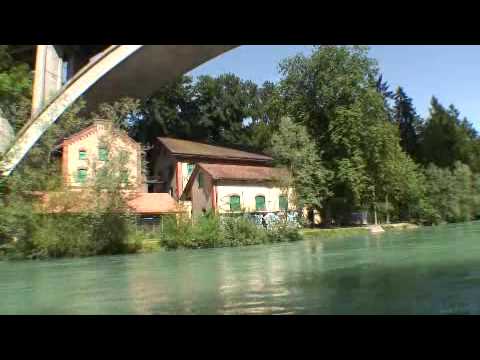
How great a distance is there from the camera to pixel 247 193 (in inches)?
1313

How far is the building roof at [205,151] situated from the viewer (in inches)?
1458

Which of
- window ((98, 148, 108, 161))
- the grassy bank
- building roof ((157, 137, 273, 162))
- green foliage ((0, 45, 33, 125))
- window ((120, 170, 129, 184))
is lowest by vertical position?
the grassy bank

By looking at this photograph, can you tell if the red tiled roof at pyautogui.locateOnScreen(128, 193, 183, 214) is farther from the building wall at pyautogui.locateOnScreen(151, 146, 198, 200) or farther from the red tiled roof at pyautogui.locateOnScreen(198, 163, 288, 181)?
the red tiled roof at pyautogui.locateOnScreen(198, 163, 288, 181)

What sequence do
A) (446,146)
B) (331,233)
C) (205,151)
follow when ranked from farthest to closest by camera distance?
(446,146) → (205,151) → (331,233)

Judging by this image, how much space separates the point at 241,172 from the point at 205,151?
5.22m

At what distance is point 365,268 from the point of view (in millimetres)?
11148

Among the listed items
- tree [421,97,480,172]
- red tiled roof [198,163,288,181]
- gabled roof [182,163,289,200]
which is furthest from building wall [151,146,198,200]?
tree [421,97,480,172]

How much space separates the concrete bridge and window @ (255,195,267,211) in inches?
419

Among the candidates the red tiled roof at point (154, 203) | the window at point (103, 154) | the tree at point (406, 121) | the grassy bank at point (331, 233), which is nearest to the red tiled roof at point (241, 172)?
the red tiled roof at point (154, 203)

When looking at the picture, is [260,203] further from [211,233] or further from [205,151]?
[211,233]

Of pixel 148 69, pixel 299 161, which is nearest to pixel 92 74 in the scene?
pixel 148 69

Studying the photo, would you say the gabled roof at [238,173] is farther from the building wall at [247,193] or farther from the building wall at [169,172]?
the building wall at [169,172]

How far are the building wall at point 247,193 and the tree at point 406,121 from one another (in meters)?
31.0

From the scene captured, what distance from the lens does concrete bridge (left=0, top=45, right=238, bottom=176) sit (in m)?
23.5
